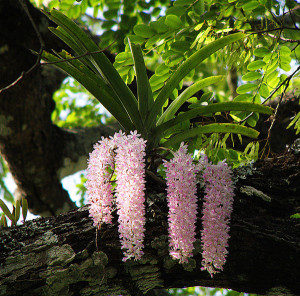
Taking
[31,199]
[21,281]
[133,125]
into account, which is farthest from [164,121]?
[31,199]

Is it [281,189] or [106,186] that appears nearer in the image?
[106,186]

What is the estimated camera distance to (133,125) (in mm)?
1272

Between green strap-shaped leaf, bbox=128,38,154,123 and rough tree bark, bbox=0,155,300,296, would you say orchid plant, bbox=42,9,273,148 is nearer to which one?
green strap-shaped leaf, bbox=128,38,154,123

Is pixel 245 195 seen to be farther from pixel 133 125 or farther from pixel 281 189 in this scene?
pixel 133 125

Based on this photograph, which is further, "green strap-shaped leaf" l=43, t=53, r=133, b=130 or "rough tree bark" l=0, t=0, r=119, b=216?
"rough tree bark" l=0, t=0, r=119, b=216

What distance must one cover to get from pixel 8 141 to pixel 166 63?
165cm

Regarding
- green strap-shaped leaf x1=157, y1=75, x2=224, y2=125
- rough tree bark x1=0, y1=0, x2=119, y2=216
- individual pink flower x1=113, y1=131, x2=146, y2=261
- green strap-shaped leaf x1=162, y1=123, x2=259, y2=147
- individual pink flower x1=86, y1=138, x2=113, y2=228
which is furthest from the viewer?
rough tree bark x1=0, y1=0, x2=119, y2=216

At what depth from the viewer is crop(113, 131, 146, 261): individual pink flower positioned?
0.95m

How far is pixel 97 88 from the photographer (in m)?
1.18

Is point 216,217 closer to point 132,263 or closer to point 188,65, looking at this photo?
point 132,263

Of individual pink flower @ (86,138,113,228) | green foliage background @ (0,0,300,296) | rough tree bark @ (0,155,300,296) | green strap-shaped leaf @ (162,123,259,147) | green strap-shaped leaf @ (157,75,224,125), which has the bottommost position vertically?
rough tree bark @ (0,155,300,296)

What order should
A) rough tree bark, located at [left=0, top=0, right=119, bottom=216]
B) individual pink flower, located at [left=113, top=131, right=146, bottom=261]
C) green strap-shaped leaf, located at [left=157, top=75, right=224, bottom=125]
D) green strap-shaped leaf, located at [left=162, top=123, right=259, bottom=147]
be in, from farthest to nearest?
1. rough tree bark, located at [left=0, top=0, right=119, bottom=216]
2. green strap-shaped leaf, located at [left=157, top=75, right=224, bottom=125]
3. green strap-shaped leaf, located at [left=162, top=123, right=259, bottom=147]
4. individual pink flower, located at [left=113, top=131, right=146, bottom=261]

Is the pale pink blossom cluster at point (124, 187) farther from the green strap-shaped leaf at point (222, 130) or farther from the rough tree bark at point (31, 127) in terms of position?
the rough tree bark at point (31, 127)

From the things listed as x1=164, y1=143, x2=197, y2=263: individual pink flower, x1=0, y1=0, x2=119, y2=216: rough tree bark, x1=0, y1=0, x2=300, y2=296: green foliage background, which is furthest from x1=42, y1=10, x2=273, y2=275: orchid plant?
x1=0, y1=0, x2=119, y2=216: rough tree bark
